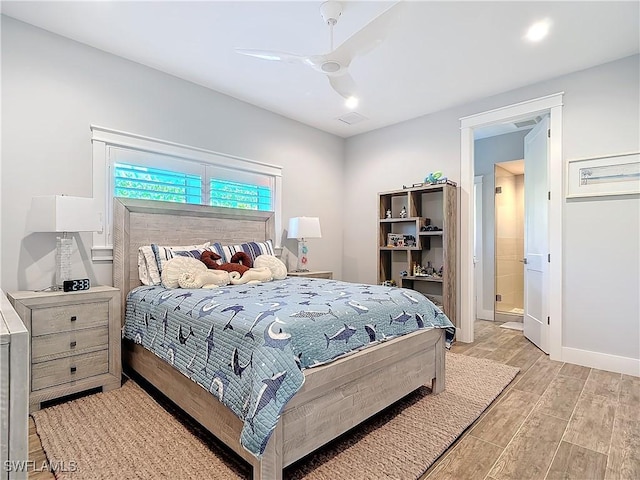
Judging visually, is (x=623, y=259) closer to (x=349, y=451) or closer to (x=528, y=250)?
(x=528, y=250)

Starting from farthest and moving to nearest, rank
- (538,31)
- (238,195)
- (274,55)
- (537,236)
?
(238,195) → (537,236) → (538,31) → (274,55)

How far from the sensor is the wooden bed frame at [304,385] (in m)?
1.56

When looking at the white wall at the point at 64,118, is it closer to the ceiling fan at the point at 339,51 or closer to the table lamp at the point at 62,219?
the table lamp at the point at 62,219

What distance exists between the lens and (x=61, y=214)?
2.39 metres

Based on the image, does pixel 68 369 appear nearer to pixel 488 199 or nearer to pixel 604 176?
pixel 604 176

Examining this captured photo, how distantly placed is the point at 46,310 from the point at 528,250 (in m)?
4.69

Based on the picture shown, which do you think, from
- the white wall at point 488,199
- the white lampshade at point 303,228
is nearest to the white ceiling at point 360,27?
the white lampshade at point 303,228

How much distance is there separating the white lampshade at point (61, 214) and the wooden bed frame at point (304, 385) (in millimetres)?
420

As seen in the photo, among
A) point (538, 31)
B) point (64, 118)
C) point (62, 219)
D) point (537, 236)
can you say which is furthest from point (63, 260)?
point (537, 236)

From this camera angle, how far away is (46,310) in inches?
89.9

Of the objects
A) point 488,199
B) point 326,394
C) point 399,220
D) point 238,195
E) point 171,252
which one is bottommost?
point 326,394

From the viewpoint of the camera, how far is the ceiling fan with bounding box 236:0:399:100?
1916 mm

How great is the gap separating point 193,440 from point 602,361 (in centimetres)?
346

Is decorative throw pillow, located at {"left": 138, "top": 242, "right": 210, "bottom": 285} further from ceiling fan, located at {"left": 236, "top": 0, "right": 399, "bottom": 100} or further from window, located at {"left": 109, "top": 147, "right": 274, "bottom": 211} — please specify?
ceiling fan, located at {"left": 236, "top": 0, "right": 399, "bottom": 100}
